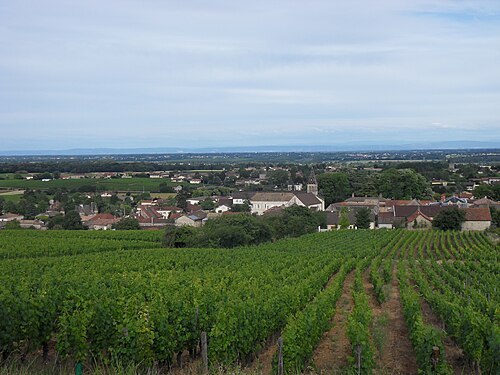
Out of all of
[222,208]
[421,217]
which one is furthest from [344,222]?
[222,208]

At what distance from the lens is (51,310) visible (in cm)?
1109

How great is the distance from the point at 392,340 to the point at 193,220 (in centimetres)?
5152

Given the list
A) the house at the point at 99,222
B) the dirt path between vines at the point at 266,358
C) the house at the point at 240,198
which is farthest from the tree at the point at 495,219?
the dirt path between vines at the point at 266,358

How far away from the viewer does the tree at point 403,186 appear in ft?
278

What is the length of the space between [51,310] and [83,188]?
92577 millimetres

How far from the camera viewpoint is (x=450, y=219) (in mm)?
52688

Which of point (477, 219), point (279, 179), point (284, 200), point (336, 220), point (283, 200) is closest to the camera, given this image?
point (477, 219)

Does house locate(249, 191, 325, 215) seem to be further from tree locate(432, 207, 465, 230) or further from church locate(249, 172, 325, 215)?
tree locate(432, 207, 465, 230)

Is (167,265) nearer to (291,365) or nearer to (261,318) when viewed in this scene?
(261,318)

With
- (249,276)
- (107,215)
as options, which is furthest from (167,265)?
(107,215)

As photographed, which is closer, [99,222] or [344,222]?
[344,222]

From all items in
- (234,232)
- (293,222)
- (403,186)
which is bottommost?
(293,222)

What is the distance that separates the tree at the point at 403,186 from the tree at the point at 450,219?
3146 centimetres

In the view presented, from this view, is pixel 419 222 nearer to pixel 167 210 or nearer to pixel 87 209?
pixel 167 210
